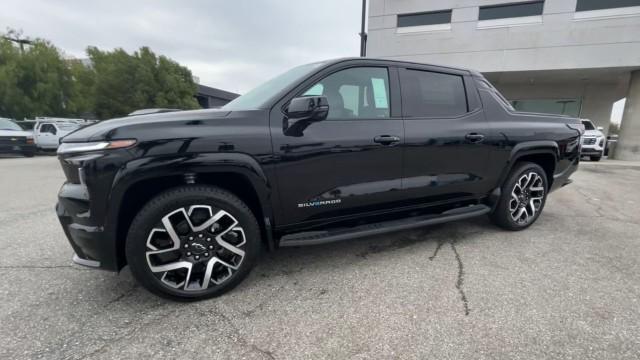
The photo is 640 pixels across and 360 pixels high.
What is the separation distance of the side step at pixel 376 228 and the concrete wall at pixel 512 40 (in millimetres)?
15629

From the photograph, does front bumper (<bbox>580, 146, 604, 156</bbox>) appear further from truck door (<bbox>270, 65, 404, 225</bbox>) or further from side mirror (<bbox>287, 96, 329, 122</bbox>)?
side mirror (<bbox>287, 96, 329, 122</bbox>)

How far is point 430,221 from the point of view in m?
2.88

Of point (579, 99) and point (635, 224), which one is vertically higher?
point (579, 99)

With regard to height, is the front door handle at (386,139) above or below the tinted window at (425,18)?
below

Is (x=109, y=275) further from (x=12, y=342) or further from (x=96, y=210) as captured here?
(x=96, y=210)

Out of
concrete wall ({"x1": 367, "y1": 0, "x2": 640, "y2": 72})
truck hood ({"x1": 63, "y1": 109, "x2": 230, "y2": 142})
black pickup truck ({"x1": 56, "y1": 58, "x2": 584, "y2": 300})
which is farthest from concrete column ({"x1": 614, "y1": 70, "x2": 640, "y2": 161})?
truck hood ({"x1": 63, "y1": 109, "x2": 230, "y2": 142})

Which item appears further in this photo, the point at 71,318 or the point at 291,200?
the point at 291,200

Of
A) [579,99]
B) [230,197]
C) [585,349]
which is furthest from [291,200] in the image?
[579,99]

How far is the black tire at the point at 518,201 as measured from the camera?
3.38 meters

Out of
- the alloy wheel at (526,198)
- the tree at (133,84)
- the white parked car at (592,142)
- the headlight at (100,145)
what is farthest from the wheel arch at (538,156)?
the tree at (133,84)

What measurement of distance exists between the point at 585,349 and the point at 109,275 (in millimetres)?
3383

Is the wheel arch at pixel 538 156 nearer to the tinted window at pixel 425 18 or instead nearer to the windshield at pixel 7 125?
the tinted window at pixel 425 18

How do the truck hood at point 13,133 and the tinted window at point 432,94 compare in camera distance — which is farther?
the truck hood at point 13,133

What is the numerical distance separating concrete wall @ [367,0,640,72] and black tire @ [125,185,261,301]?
56.2 ft
